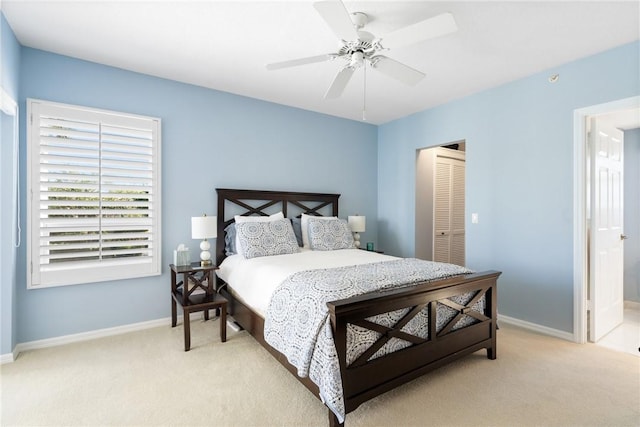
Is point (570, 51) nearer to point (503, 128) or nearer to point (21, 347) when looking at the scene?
point (503, 128)

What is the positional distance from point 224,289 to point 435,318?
2.21 metres

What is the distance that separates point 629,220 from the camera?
152 inches

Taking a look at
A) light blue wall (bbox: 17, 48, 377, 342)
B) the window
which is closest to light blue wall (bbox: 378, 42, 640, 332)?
light blue wall (bbox: 17, 48, 377, 342)

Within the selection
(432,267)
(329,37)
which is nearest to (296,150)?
(329,37)

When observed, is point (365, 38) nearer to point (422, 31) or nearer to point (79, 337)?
point (422, 31)

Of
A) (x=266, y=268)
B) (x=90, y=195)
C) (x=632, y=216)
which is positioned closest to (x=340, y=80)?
(x=266, y=268)

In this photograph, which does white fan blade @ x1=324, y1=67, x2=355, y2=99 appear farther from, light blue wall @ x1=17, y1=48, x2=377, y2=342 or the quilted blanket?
light blue wall @ x1=17, y1=48, x2=377, y2=342

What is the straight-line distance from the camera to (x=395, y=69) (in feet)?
7.45

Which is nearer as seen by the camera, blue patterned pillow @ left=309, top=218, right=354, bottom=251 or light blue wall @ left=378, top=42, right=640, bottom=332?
light blue wall @ left=378, top=42, right=640, bottom=332

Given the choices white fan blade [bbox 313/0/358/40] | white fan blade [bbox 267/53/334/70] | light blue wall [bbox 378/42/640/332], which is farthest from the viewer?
light blue wall [bbox 378/42/640/332]

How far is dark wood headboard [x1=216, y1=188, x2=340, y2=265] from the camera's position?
3.63 meters

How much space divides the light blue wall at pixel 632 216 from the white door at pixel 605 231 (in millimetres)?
706

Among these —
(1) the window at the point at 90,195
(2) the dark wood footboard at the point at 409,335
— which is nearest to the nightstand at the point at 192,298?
(1) the window at the point at 90,195

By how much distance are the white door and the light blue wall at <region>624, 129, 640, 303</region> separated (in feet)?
2.32
